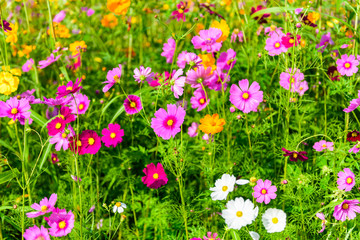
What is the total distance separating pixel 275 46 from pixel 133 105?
2.07 feet

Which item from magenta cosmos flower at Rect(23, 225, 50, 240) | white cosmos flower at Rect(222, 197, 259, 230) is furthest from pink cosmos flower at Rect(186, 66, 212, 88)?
magenta cosmos flower at Rect(23, 225, 50, 240)

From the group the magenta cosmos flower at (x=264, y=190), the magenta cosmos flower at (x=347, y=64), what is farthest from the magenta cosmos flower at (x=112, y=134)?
the magenta cosmos flower at (x=347, y=64)

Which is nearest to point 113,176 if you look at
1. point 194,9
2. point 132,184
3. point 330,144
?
point 132,184

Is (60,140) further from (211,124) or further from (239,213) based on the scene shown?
(239,213)

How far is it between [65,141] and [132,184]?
0.36 meters

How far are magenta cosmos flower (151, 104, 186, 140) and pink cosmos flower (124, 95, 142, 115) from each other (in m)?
0.16

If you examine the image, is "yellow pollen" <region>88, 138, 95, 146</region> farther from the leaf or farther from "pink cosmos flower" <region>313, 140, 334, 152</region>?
"pink cosmos flower" <region>313, 140, 334, 152</region>

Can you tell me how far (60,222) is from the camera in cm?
130

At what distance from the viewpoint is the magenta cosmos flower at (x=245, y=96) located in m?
1.45

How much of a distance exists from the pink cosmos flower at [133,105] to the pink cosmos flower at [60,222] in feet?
1.42

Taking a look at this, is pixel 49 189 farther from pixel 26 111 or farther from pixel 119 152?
pixel 26 111

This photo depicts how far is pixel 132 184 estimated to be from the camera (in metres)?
1.68

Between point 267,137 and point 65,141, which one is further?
point 267,137

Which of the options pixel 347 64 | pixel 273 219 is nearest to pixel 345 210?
pixel 273 219
